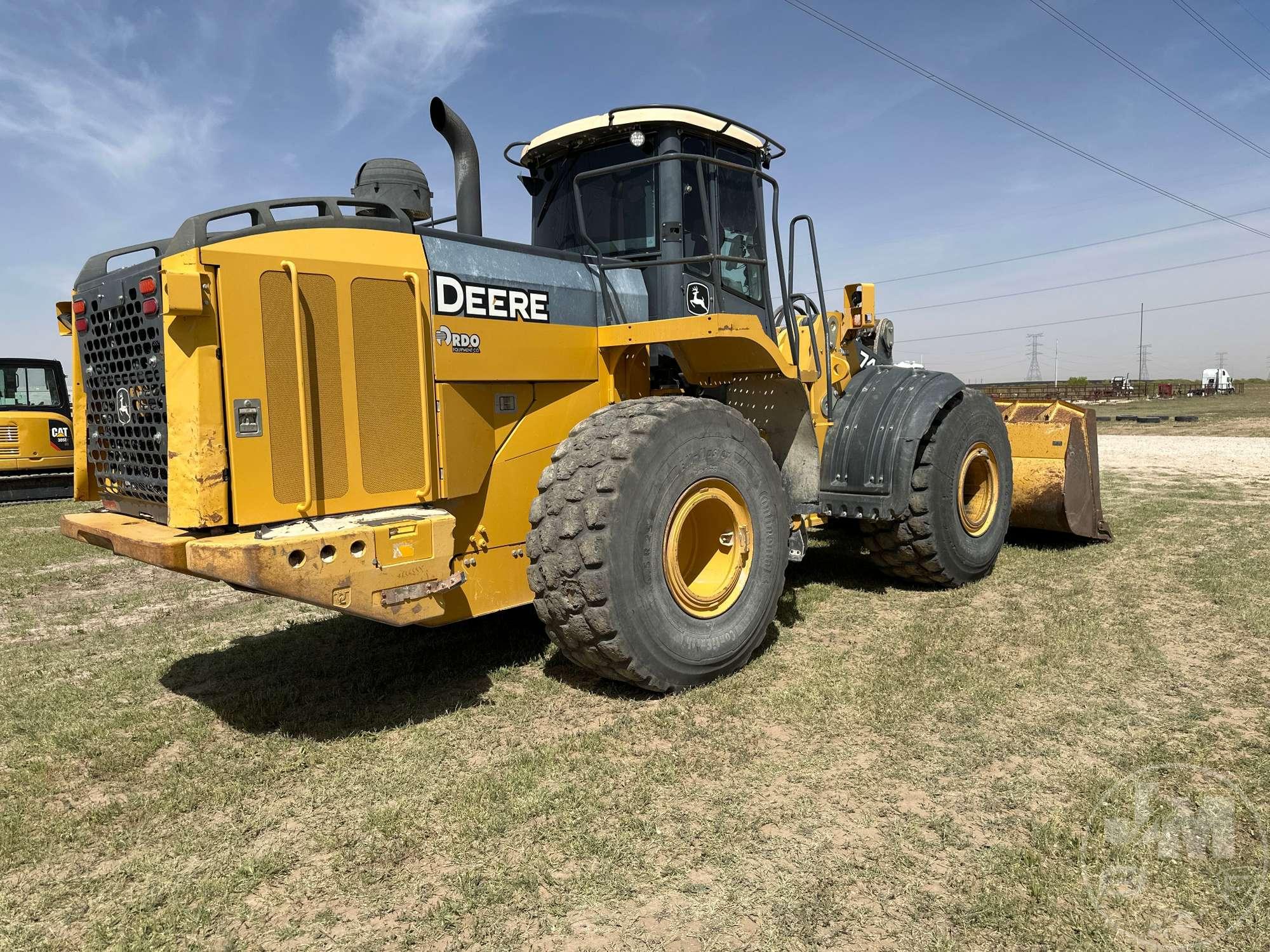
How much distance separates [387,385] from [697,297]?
7.03 ft

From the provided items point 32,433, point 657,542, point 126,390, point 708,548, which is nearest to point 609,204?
point 708,548

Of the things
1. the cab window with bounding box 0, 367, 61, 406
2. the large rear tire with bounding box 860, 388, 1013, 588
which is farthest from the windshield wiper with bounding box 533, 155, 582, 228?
the cab window with bounding box 0, 367, 61, 406

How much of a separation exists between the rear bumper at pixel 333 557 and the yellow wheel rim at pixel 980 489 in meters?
4.41

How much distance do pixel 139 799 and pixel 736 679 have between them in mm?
2736

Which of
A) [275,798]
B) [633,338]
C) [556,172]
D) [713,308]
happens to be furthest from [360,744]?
[556,172]

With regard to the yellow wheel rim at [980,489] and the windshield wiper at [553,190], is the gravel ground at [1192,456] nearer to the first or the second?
the yellow wheel rim at [980,489]

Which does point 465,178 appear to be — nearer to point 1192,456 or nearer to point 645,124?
point 645,124

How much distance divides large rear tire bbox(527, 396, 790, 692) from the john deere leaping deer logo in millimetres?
869

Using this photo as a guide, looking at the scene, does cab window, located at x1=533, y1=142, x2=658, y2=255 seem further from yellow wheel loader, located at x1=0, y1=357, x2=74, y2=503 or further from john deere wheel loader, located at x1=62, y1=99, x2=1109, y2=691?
yellow wheel loader, located at x1=0, y1=357, x2=74, y2=503

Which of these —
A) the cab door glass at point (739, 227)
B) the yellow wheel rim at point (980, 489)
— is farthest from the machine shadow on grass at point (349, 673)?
the yellow wheel rim at point (980, 489)

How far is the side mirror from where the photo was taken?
456 centimetres

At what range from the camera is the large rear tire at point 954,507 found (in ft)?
20.4

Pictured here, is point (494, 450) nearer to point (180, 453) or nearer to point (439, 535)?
point (439, 535)

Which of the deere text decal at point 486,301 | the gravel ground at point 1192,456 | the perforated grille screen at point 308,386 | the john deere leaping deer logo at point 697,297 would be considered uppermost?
the john deere leaping deer logo at point 697,297
